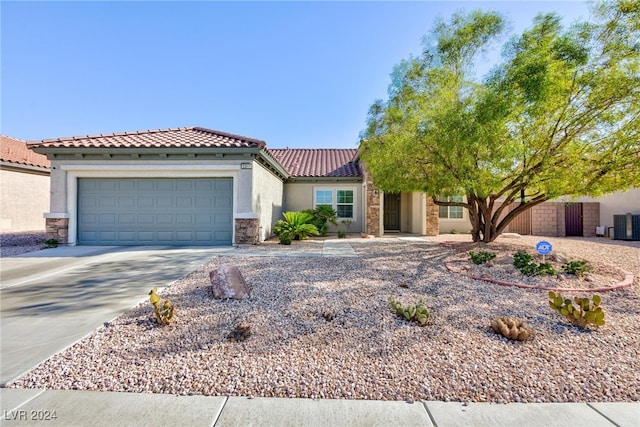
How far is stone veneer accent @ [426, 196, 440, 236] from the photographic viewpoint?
1392 centimetres

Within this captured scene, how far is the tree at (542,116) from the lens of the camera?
243 inches

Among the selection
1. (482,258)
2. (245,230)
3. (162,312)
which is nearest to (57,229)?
(245,230)

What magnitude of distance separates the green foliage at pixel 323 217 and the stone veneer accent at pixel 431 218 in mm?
4597

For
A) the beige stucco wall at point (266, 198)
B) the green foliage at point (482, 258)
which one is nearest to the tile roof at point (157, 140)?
the beige stucco wall at point (266, 198)

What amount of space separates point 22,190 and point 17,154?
2.70 meters

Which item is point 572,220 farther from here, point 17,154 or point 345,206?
point 17,154

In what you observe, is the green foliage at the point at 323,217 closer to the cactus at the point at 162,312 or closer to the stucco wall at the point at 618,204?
the cactus at the point at 162,312

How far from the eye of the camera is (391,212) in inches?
638

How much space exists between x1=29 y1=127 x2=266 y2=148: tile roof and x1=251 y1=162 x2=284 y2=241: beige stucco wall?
1134 mm

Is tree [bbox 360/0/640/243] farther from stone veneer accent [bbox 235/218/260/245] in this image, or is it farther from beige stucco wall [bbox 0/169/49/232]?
beige stucco wall [bbox 0/169/49/232]

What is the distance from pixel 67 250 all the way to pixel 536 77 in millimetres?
13565

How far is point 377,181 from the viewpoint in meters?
9.23

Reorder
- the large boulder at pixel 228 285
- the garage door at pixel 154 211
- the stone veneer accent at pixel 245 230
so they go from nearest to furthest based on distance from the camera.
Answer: the large boulder at pixel 228 285 → the stone veneer accent at pixel 245 230 → the garage door at pixel 154 211

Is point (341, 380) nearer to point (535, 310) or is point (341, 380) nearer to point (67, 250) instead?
point (535, 310)
